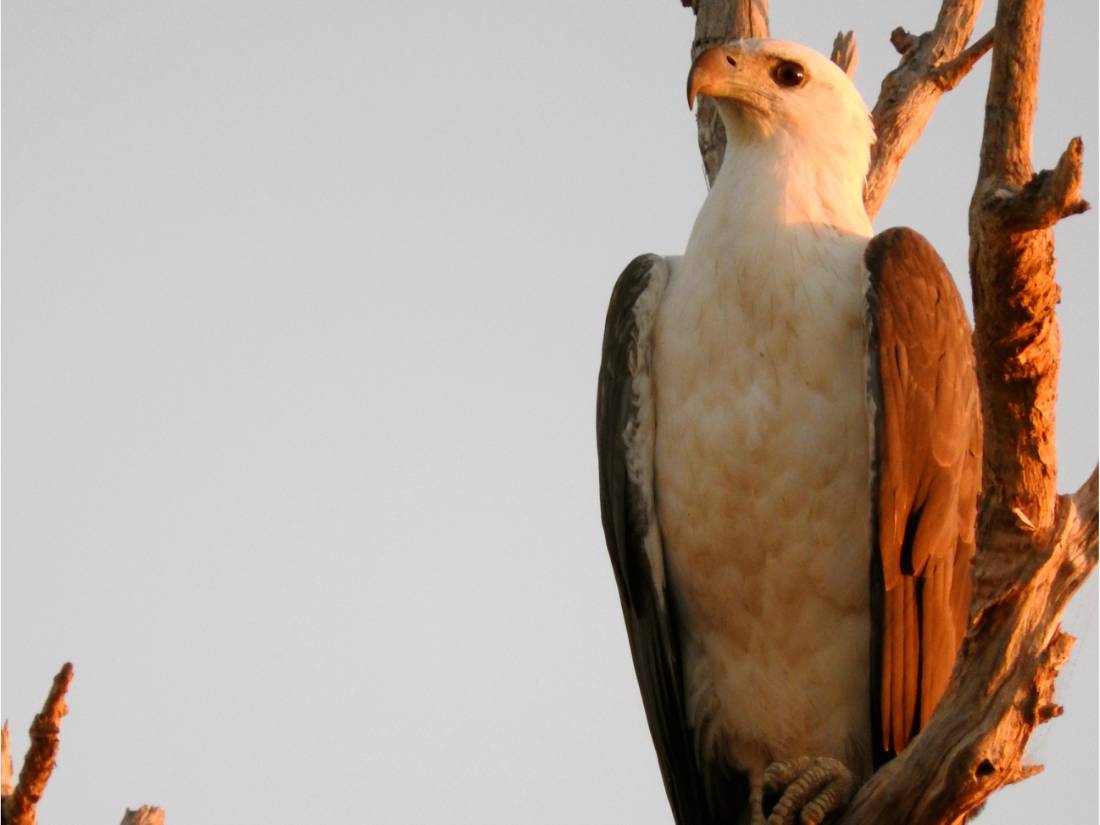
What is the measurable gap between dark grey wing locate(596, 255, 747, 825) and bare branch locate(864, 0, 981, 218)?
1.22 metres

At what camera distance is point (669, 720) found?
17.0ft

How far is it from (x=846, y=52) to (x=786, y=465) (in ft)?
6.79

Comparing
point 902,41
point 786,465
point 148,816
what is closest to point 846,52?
point 902,41

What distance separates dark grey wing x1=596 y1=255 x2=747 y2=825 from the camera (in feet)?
16.9

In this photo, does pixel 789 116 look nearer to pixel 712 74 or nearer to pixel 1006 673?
pixel 712 74

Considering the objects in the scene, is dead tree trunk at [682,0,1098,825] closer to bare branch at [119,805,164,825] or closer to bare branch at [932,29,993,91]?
bare branch at [119,805,164,825]

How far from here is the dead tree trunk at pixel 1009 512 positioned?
139 inches

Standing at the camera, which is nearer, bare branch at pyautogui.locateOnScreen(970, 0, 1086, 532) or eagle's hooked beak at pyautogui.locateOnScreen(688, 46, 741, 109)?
bare branch at pyautogui.locateOnScreen(970, 0, 1086, 532)

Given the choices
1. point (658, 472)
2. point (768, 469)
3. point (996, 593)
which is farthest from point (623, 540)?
point (996, 593)

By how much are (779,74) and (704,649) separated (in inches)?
72.7

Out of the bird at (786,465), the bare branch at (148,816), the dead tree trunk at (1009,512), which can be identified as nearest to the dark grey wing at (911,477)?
the bird at (786,465)

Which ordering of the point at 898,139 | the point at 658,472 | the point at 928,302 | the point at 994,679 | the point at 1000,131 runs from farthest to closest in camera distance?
the point at 898,139
the point at 658,472
the point at 928,302
the point at 994,679
the point at 1000,131

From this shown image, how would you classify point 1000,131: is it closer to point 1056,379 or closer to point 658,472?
point 1056,379

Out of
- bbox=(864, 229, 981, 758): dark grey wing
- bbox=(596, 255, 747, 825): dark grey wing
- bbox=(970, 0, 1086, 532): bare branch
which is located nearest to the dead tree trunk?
bbox=(970, 0, 1086, 532): bare branch
